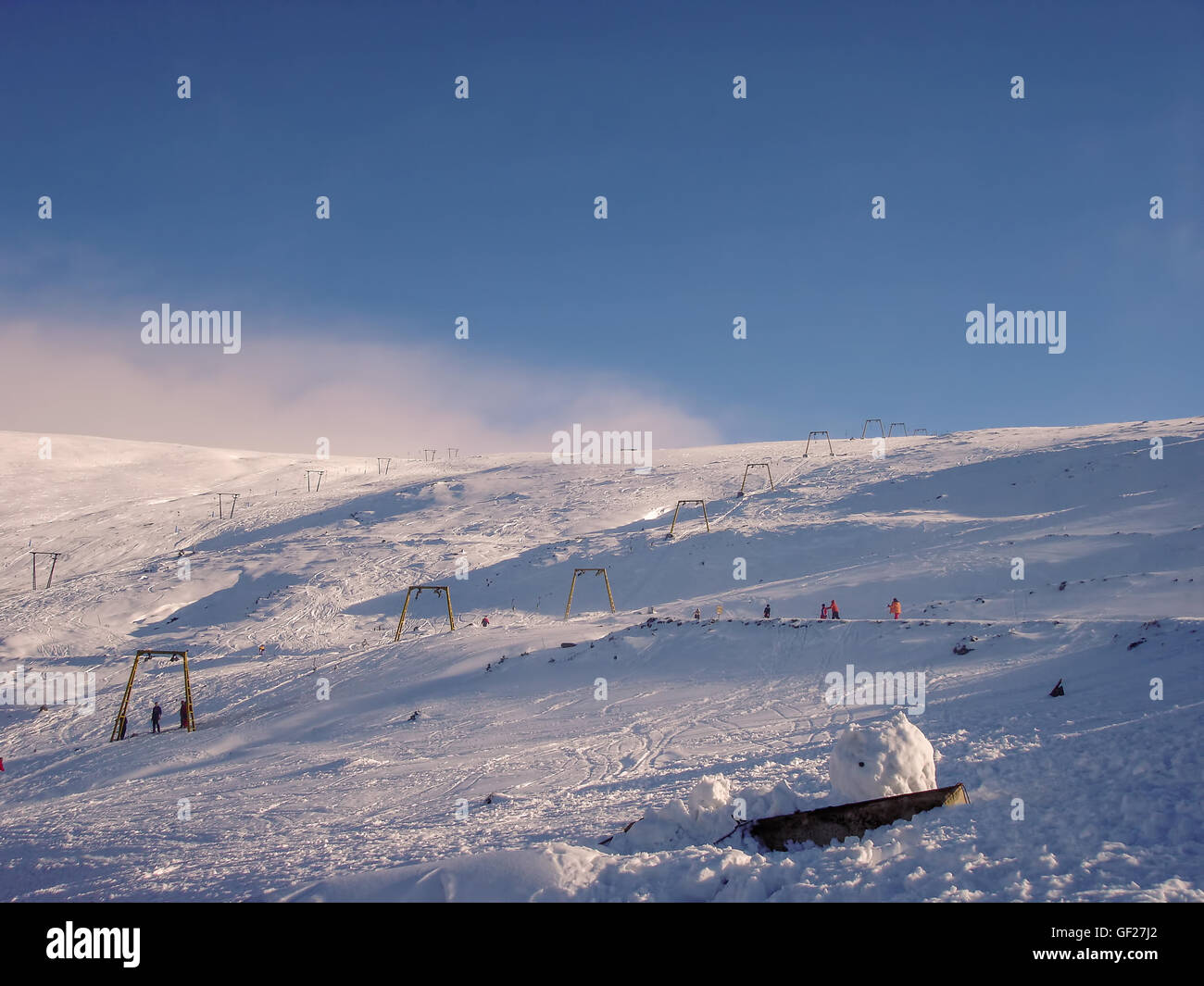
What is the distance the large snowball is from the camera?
8.84 m

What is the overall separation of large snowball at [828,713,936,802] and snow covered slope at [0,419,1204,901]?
0.48m

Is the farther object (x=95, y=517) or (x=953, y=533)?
(x=95, y=517)

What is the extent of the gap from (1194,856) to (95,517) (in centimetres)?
9043

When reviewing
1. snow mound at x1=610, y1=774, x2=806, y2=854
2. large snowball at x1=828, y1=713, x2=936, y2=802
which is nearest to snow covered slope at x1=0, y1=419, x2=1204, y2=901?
snow mound at x1=610, y1=774, x2=806, y2=854

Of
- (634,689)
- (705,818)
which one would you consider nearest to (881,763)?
(705,818)

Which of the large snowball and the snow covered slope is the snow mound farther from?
the large snowball

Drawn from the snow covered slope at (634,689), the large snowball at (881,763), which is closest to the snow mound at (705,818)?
the snow covered slope at (634,689)

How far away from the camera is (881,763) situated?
889cm

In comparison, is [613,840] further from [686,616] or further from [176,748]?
[686,616]

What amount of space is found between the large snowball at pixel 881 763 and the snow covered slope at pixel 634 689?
48 cm

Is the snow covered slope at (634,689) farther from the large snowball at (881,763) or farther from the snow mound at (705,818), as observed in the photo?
the large snowball at (881,763)
